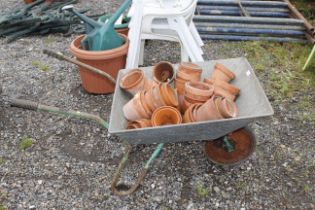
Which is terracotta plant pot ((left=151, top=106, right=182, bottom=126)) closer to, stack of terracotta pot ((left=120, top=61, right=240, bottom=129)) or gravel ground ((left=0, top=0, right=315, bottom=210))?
stack of terracotta pot ((left=120, top=61, right=240, bottom=129))

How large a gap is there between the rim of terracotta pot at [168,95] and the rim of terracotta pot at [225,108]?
28 centimetres

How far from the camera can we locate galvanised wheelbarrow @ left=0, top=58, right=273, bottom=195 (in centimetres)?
189

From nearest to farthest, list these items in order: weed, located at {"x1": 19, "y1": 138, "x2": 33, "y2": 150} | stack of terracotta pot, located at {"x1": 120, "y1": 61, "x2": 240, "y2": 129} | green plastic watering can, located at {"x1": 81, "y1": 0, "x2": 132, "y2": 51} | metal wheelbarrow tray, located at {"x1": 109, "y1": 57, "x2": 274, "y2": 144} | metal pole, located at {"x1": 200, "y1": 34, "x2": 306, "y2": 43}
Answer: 1. metal wheelbarrow tray, located at {"x1": 109, "y1": 57, "x2": 274, "y2": 144}
2. stack of terracotta pot, located at {"x1": 120, "y1": 61, "x2": 240, "y2": 129}
3. weed, located at {"x1": 19, "y1": 138, "x2": 33, "y2": 150}
4. green plastic watering can, located at {"x1": 81, "y1": 0, "x2": 132, "y2": 51}
5. metal pole, located at {"x1": 200, "y1": 34, "x2": 306, "y2": 43}

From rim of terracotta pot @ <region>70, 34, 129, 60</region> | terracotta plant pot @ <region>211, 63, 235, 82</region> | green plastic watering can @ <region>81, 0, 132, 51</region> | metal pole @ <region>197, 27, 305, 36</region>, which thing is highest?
terracotta plant pot @ <region>211, 63, 235, 82</region>

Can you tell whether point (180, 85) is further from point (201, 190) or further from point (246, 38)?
point (246, 38)

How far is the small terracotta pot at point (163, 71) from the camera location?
94.4 inches

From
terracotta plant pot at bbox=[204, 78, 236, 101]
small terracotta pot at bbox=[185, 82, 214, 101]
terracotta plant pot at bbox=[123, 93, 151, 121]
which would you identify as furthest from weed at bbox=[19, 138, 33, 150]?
terracotta plant pot at bbox=[204, 78, 236, 101]

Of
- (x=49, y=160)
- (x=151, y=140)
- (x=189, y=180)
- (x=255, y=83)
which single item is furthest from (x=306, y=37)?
(x=49, y=160)

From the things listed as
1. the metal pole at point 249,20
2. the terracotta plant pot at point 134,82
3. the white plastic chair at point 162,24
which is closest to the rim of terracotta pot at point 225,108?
the terracotta plant pot at point 134,82

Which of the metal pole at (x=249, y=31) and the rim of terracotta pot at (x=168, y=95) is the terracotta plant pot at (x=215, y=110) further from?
the metal pole at (x=249, y=31)

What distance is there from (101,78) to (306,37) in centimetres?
262

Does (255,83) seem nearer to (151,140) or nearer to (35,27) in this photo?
(151,140)

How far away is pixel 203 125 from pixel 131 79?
0.72 m

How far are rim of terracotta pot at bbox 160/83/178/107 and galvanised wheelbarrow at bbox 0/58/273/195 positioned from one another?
22cm
